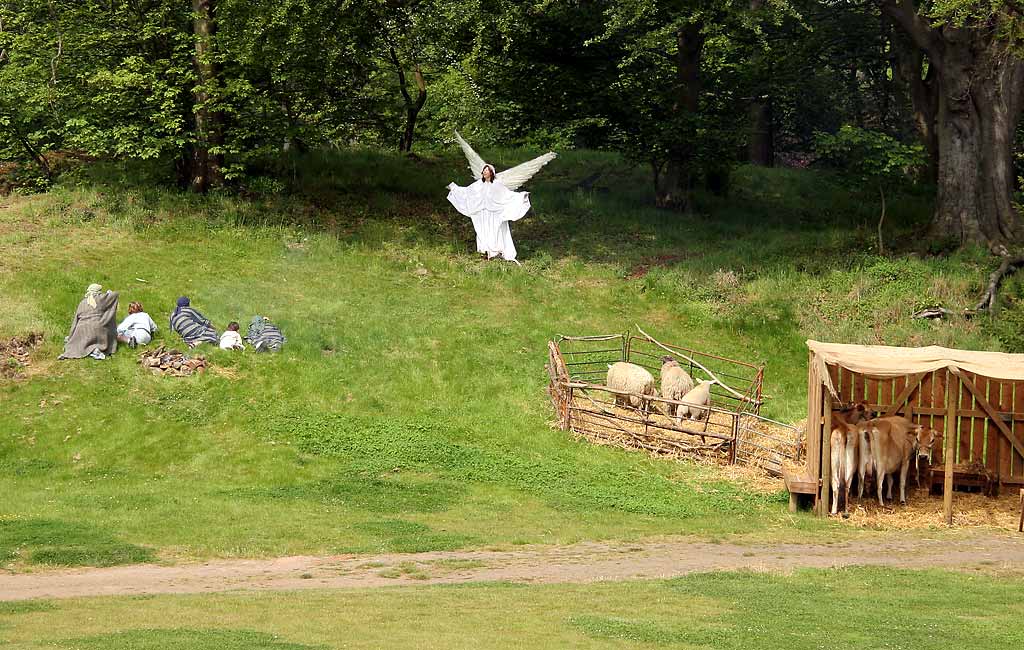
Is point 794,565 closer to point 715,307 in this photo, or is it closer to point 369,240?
point 715,307

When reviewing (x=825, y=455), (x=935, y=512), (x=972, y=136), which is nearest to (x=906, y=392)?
(x=935, y=512)

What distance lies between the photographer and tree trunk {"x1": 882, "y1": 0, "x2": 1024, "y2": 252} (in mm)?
32000

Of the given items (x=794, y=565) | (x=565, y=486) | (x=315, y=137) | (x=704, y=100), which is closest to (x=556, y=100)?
(x=704, y=100)

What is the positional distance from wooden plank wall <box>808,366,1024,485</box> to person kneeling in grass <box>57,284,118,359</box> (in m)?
14.3

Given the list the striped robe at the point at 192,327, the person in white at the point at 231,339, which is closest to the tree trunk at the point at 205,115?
the striped robe at the point at 192,327

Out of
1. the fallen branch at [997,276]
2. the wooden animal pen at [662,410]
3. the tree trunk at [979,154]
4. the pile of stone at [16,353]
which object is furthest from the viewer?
the tree trunk at [979,154]

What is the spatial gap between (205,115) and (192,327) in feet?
36.5

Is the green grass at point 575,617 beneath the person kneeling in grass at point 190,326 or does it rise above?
beneath

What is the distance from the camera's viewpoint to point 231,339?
83.6 ft

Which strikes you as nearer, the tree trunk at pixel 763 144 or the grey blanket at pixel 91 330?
the grey blanket at pixel 91 330

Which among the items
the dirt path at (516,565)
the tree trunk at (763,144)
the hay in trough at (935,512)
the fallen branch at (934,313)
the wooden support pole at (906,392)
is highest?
the tree trunk at (763,144)

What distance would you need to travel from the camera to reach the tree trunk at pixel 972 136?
3200 cm

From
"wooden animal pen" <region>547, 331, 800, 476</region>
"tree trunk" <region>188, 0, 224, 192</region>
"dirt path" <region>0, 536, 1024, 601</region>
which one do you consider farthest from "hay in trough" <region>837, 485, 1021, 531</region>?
"tree trunk" <region>188, 0, 224, 192</region>

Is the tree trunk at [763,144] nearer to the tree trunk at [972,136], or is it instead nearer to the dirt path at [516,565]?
the tree trunk at [972,136]
